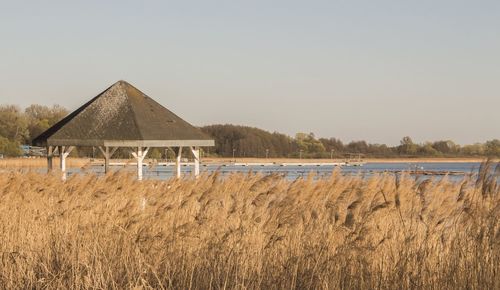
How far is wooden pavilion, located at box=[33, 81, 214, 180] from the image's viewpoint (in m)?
20.6

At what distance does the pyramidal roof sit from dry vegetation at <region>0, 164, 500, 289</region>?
8098mm

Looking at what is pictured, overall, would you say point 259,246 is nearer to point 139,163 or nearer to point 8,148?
point 139,163

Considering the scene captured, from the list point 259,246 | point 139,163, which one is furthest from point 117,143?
point 259,246

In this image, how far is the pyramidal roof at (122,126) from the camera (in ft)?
67.6

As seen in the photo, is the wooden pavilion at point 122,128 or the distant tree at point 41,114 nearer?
the wooden pavilion at point 122,128

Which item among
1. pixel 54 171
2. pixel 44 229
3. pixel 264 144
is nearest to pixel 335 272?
pixel 44 229

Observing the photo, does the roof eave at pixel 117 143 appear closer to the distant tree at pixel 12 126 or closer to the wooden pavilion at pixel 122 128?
the wooden pavilion at pixel 122 128

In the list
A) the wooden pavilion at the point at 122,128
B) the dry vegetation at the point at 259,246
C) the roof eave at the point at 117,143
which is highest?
the wooden pavilion at the point at 122,128

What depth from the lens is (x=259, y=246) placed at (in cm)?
838

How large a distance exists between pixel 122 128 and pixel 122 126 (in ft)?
0.27

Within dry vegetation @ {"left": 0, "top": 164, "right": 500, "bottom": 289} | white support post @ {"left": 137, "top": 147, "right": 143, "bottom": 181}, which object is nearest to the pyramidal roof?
white support post @ {"left": 137, "top": 147, "right": 143, "bottom": 181}

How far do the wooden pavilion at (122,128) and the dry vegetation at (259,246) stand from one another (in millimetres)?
8077

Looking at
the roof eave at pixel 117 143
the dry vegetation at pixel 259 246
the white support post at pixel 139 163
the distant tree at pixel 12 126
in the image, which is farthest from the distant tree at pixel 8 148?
the dry vegetation at pixel 259 246

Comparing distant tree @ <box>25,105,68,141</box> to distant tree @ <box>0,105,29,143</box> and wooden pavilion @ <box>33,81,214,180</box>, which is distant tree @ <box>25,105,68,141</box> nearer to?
distant tree @ <box>0,105,29,143</box>
